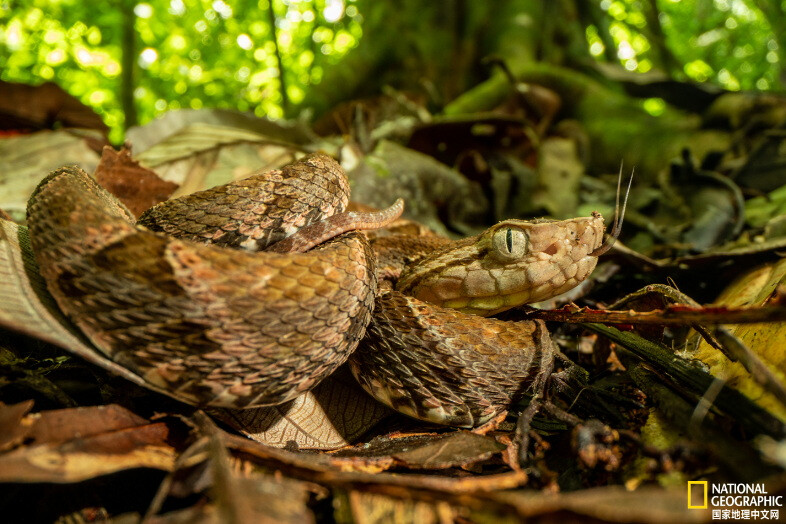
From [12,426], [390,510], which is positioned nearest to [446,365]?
[390,510]

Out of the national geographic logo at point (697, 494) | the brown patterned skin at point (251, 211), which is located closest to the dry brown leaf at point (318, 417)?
the brown patterned skin at point (251, 211)

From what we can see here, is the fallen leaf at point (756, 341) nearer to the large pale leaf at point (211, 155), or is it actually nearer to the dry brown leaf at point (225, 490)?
the dry brown leaf at point (225, 490)

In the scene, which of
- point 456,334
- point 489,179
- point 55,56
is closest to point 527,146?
point 489,179

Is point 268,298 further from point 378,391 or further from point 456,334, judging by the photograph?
point 456,334

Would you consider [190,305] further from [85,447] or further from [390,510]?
[390,510]

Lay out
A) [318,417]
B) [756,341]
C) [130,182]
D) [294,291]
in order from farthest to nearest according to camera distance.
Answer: [130,182] < [318,417] < [756,341] < [294,291]
